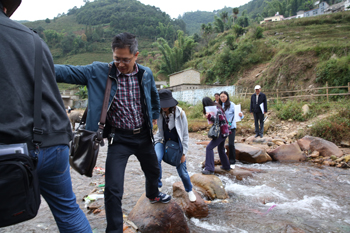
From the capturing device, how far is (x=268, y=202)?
174 inches

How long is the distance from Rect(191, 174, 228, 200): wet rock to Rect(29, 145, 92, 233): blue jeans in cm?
311

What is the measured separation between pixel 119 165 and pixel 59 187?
32.5 inches

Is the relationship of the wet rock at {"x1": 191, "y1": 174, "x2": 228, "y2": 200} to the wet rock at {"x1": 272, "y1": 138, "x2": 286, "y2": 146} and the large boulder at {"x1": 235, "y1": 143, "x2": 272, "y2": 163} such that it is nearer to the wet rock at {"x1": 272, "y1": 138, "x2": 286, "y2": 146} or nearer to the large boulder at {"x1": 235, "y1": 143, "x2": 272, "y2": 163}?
the large boulder at {"x1": 235, "y1": 143, "x2": 272, "y2": 163}

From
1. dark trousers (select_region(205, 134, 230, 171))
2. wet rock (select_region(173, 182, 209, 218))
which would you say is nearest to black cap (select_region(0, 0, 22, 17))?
wet rock (select_region(173, 182, 209, 218))

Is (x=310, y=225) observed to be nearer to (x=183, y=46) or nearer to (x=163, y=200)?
(x=163, y=200)

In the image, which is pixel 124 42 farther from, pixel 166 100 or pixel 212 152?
pixel 212 152

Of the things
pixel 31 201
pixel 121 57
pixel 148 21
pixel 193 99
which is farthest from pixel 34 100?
pixel 148 21

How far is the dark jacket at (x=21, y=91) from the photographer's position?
1254mm

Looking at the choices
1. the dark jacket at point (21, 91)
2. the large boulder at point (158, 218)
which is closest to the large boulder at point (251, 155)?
the large boulder at point (158, 218)

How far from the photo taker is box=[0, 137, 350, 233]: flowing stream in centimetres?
344

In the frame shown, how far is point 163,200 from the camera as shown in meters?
3.13

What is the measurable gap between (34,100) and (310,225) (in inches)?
159

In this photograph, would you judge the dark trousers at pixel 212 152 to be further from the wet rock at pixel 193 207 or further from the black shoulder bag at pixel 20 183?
the black shoulder bag at pixel 20 183

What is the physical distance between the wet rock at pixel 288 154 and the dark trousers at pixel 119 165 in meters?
5.98
